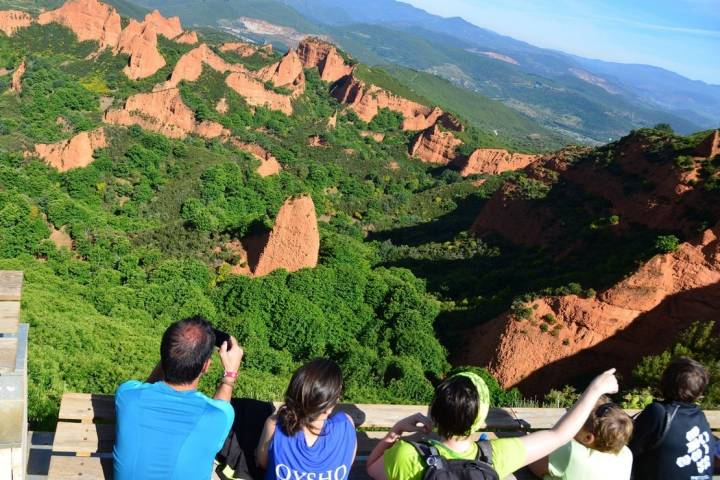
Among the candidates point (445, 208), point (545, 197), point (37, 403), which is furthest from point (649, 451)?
point (445, 208)

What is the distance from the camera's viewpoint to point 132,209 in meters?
34.9

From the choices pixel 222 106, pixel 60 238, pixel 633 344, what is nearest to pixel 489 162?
pixel 222 106

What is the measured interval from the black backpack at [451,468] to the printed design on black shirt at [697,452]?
1.64 meters

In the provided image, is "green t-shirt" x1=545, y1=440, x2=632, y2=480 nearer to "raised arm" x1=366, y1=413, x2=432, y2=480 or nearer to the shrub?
"raised arm" x1=366, y1=413, x2=432, y2=480

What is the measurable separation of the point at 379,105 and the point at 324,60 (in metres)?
14.3

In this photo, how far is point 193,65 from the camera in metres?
57.4

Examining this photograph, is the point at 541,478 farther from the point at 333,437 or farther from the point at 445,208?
the point at 445,208

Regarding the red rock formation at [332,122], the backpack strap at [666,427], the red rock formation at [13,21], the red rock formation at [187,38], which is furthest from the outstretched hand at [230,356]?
the red rock formation at [13,21]

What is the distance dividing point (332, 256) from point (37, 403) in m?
20.3

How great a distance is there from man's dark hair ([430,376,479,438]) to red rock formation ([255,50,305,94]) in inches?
2591

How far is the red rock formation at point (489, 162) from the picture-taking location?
56.3 meters

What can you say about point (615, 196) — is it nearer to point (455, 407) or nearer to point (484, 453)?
point (484, 453)

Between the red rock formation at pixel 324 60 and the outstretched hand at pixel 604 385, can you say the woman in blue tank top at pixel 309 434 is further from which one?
the red rock formation at pixel 324 60

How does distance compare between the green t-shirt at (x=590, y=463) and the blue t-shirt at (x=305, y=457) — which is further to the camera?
the green t-shirt at (x=590, y=463)
